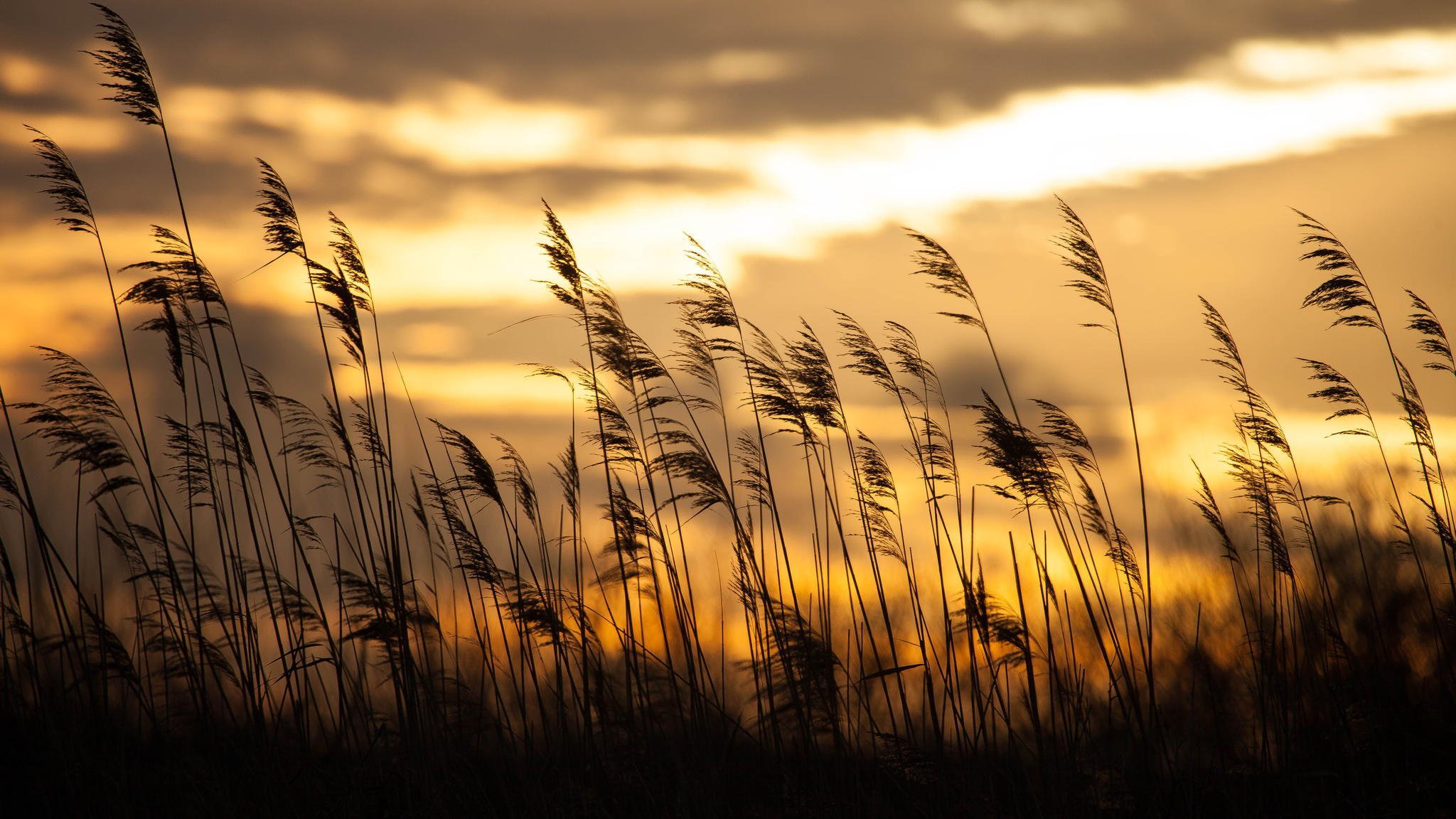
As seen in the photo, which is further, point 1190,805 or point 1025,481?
point 1025,481

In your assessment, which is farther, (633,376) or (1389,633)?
(1389,633)

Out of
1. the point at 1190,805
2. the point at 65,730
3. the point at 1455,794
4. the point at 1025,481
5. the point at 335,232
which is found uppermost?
the point at 335,232

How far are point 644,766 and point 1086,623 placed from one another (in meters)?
2.06

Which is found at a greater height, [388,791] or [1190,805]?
[388,791]

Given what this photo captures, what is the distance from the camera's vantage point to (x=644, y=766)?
159 inches

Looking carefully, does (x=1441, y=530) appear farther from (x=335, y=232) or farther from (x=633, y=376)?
(x=335, y=232)

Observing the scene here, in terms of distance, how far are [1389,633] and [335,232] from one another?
550cm

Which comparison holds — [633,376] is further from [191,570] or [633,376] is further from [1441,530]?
[1441,530]

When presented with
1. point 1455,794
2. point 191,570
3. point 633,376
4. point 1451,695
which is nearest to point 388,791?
point 191,570

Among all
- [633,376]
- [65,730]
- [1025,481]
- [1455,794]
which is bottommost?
[1455,794]

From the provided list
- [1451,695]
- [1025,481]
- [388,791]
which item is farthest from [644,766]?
[1451,695]

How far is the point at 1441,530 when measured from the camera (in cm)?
488

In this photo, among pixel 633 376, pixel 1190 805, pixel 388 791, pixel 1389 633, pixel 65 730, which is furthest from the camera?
pixel 1389 633

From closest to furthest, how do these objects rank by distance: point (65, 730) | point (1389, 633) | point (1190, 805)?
point (1190, 805) → point (65, 730) → point (1389, 633)
